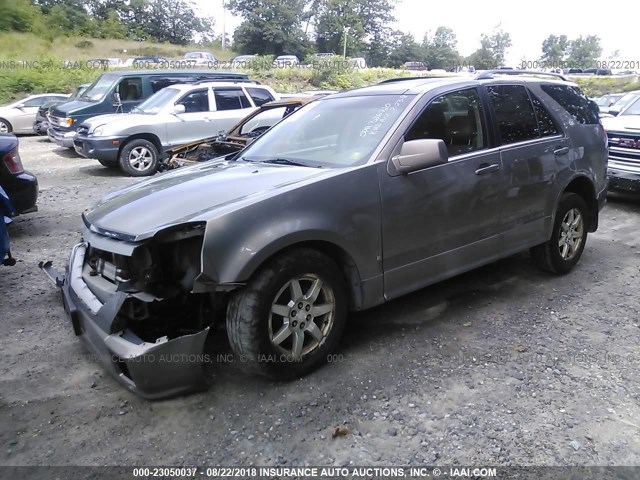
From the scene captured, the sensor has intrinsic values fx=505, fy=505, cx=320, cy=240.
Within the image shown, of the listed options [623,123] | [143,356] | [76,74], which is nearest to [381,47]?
[76,74]

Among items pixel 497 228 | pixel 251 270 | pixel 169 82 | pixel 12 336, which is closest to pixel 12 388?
pixel 12 336

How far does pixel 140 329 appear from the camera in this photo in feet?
9.22

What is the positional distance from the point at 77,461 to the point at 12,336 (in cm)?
169

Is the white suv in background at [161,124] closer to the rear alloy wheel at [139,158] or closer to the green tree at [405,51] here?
the rear alloy wheel at [139,158]

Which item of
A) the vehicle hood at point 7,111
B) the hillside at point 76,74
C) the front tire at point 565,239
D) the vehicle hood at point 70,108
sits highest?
the hillside at point 76,74

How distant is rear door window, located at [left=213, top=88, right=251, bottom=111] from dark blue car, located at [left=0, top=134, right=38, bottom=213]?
5.58 meters

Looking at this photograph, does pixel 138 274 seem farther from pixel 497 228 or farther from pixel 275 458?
pixel 497 228

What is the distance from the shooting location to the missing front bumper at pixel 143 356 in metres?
2.59

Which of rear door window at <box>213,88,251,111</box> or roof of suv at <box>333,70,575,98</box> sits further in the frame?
rear door window at <box>213,88,251,111</box>

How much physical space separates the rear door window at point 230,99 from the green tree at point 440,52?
71096 mm

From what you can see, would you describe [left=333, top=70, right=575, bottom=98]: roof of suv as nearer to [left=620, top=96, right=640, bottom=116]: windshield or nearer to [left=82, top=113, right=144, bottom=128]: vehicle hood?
[left=620, top=96, right=640, bottom=116]: windshield

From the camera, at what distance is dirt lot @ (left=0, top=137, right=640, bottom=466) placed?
8.23 feet

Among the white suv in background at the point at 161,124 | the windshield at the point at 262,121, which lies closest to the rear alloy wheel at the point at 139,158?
the white suv in background at the point at 161,124

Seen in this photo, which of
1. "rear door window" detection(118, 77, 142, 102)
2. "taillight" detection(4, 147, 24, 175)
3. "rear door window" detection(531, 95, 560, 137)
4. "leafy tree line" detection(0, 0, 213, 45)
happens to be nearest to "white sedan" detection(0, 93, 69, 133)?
"rear door window" detection(118, 77, 142, 102)
